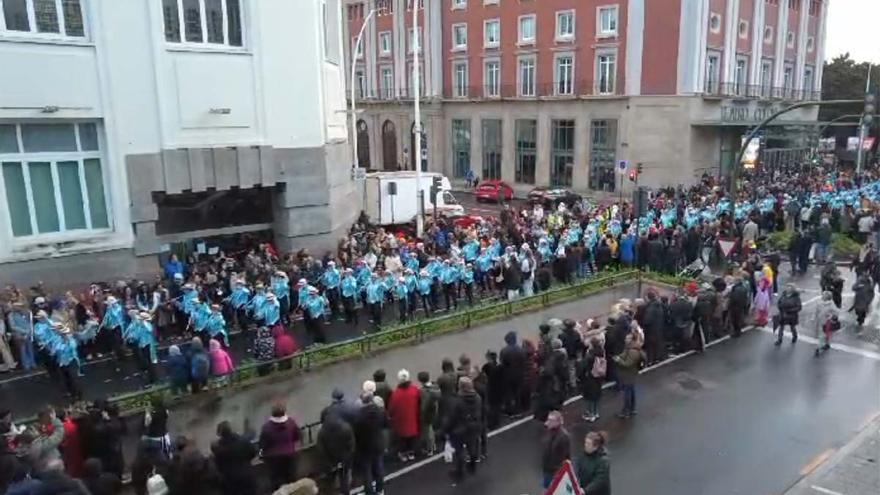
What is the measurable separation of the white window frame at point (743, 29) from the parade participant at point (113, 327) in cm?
4142

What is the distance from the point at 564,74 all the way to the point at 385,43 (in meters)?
18.0

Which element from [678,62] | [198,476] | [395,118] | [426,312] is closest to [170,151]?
[426,312]

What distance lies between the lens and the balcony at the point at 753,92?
137 feet

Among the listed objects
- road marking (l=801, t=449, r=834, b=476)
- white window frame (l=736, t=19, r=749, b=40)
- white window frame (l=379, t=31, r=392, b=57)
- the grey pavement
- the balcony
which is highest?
white window frame (l=379, t=31, r=392, b=57)

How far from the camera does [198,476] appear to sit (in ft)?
23.9

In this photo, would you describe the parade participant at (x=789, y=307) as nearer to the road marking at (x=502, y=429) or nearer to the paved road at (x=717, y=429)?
the paved road at (x=717, y=429)

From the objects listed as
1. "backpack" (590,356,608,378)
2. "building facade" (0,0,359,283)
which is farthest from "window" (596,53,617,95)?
"backpack" (590,356,608,378)

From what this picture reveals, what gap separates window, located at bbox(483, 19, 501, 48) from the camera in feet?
157

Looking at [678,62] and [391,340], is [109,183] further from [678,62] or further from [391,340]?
[678,62]

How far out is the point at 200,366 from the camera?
9.95m

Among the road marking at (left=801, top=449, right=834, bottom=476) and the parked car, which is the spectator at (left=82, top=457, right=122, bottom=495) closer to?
the road marking at (left=801, top=449, right=834, bottom=476)

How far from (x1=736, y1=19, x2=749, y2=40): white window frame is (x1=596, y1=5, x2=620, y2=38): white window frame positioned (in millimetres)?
8148

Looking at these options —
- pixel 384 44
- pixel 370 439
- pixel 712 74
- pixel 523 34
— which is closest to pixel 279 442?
pixel 370 439

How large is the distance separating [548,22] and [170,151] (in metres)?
33.2
